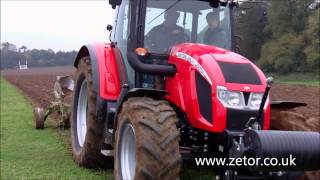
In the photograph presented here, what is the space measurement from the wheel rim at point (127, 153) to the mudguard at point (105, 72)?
1105 millimetres

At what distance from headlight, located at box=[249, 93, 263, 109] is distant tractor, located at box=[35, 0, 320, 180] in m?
0.01

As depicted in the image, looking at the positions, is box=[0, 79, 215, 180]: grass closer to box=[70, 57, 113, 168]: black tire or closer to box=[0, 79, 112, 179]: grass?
box=[0, 79, 112, 179]: grass

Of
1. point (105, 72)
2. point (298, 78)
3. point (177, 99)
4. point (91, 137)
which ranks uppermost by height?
point (105, 72)

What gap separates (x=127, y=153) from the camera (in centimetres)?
485

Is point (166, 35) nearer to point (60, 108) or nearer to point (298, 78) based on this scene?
point (60, 108)

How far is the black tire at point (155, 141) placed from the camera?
405 cm

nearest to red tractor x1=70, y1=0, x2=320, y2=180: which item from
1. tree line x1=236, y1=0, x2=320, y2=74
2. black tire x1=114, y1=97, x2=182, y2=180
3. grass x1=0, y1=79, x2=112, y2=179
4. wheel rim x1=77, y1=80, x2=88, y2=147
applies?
black tire x1=114, y1=97, x2=182, y2=180

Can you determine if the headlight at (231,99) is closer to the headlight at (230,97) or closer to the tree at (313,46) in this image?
the headlight at (230,97)

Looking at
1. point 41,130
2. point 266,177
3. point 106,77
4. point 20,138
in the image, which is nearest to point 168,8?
point 106,77

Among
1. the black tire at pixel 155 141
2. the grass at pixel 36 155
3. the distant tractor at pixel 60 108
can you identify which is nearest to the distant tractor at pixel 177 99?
the black tire at pixel 155 141

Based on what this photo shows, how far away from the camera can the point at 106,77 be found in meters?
6.00

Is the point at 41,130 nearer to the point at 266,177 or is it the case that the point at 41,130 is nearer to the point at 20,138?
the point at 20,138

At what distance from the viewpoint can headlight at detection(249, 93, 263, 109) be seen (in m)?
4.60

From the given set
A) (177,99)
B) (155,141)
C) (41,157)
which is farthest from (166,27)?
(41,157)
